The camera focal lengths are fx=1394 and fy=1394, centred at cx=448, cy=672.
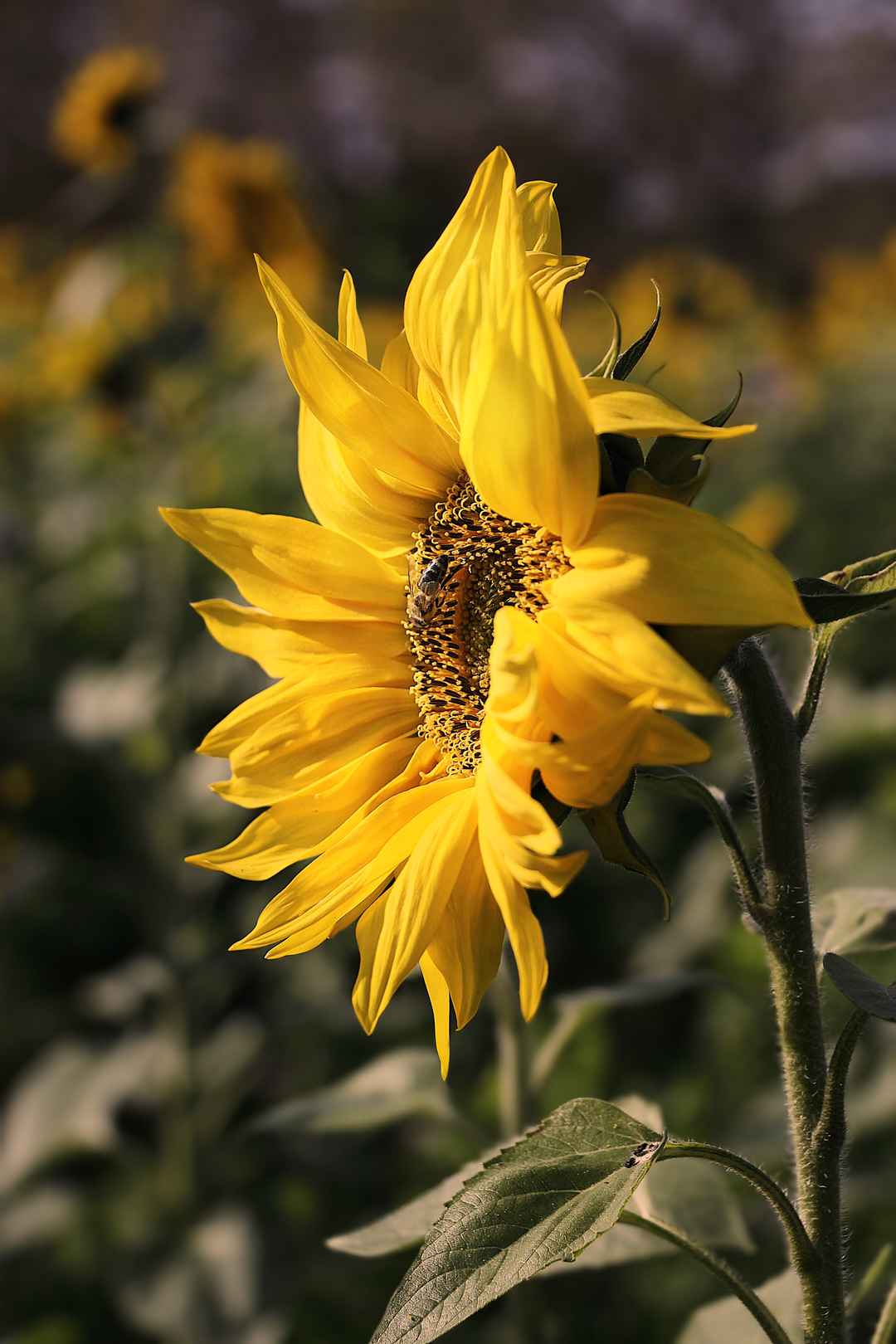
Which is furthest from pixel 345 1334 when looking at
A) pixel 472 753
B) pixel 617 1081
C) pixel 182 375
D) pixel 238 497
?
pixel 238 497

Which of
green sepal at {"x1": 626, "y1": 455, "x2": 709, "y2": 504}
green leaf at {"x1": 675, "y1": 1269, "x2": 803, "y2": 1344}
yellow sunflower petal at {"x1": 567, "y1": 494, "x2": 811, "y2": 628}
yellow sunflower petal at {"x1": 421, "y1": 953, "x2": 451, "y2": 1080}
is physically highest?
green sepal at {"x1": 626, "y1": 455, "x2": 709, "y2": 504}

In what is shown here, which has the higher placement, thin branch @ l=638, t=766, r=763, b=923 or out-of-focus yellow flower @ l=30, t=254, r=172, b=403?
out-of-focus yellow flower @ l=30, t=254, r=172, b=403

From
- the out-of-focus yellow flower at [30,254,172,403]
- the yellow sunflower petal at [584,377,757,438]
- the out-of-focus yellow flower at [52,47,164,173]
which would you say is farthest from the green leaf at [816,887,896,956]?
the out-of-focus yellow flower at [52,47,164,173]

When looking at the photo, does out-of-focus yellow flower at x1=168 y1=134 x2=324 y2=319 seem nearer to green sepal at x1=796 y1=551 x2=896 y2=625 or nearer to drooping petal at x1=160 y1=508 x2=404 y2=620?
drooping petal at x1=160 y1=508 x2=404 y2=620

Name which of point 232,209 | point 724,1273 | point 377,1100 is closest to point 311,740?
point 724,1273

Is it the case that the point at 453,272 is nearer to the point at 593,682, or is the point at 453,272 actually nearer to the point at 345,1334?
the point at 593,682

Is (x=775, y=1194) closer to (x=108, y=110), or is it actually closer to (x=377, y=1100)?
(x=377, y=1100)

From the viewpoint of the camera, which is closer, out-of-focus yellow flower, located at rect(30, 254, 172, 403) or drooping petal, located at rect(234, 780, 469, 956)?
drooping petal, located at rect(234, 780, 469, 956)
